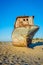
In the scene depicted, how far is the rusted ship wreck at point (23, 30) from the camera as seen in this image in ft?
60.1

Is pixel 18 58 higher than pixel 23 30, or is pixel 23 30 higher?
pixel 23 30

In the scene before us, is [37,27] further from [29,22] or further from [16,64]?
[16,64]

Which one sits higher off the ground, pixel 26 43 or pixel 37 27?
pixel 37 27

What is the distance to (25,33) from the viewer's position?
18.3 meters

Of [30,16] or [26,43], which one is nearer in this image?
[26,43]

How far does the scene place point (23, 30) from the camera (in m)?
18.7

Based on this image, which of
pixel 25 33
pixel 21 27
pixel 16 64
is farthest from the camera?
pixel 21 27

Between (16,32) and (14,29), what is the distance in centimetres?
110

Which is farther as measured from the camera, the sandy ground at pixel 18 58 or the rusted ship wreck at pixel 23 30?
the rusted ship wreck at pixel 23 30

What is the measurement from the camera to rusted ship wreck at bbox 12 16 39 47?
18312 millimetres

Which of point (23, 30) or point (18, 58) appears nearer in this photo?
point (18, 58)

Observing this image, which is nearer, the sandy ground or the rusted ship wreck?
the sandy ground

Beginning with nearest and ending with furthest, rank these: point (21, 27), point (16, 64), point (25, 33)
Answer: point (16, 64), point (25, 33), point (21, 27)

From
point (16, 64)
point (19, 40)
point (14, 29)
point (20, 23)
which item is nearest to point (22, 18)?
point (20, 23)
